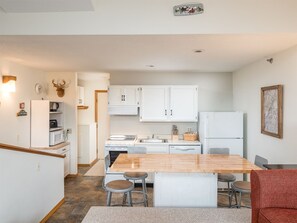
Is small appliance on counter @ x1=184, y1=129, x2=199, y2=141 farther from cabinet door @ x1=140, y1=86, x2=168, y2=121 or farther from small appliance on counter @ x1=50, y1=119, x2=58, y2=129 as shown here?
small appliance on counter @ x1=50, y1=119, x2=58, y2=129

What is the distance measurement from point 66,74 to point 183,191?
3857 millimetres

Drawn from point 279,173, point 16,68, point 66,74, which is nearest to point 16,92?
point 16,68

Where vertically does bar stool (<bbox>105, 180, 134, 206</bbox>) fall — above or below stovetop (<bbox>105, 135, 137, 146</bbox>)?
below

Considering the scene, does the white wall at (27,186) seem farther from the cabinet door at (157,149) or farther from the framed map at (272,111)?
the framed map at (272,111)

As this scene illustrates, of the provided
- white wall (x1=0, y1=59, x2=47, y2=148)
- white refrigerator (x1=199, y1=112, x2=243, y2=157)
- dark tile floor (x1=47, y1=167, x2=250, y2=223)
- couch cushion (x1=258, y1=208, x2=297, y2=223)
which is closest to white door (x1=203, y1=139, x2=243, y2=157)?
white refrigerator (x1=199, y1=112, x2=243, y2=157)

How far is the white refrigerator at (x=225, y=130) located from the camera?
4520 millimetres

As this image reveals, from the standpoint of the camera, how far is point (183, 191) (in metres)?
2.88

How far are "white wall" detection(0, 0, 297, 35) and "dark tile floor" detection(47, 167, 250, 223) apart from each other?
8.49 ft

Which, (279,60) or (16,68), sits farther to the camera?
(16,68)

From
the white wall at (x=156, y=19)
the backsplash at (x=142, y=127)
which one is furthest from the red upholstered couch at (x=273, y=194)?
the backsplash at (x=142, y=127)

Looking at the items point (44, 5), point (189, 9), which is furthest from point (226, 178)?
point (44, 5)

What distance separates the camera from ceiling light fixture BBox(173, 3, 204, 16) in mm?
2516

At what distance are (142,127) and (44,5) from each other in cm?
345

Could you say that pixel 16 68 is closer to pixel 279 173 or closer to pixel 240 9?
pixel 240 9
